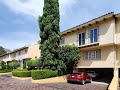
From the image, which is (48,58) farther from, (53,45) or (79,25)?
(79,25)

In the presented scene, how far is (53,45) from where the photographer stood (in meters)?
30.2

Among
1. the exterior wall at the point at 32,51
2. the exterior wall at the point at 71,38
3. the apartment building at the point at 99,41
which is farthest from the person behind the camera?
the exterior wall at the point at 32,51

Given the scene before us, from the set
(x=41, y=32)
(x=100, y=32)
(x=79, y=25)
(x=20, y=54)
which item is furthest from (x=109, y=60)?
(x=20, y=54)

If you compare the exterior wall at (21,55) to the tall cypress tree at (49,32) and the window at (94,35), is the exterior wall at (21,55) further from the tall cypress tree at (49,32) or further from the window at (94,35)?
the window at (94,35)

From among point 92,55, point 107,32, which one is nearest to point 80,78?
point 92,55

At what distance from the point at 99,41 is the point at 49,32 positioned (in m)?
7.24

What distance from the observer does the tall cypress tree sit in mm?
30047

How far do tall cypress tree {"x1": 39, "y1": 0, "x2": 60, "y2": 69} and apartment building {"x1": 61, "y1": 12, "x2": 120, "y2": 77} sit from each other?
296cm

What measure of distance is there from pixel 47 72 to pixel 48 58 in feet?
7.41

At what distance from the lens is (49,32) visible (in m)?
30.4

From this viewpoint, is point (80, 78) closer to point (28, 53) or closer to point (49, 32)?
point (49, 32)

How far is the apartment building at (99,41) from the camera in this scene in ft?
82.3

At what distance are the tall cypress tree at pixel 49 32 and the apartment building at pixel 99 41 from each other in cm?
296

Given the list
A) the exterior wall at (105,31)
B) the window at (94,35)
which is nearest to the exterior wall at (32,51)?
the exterior wall at (105,31)
